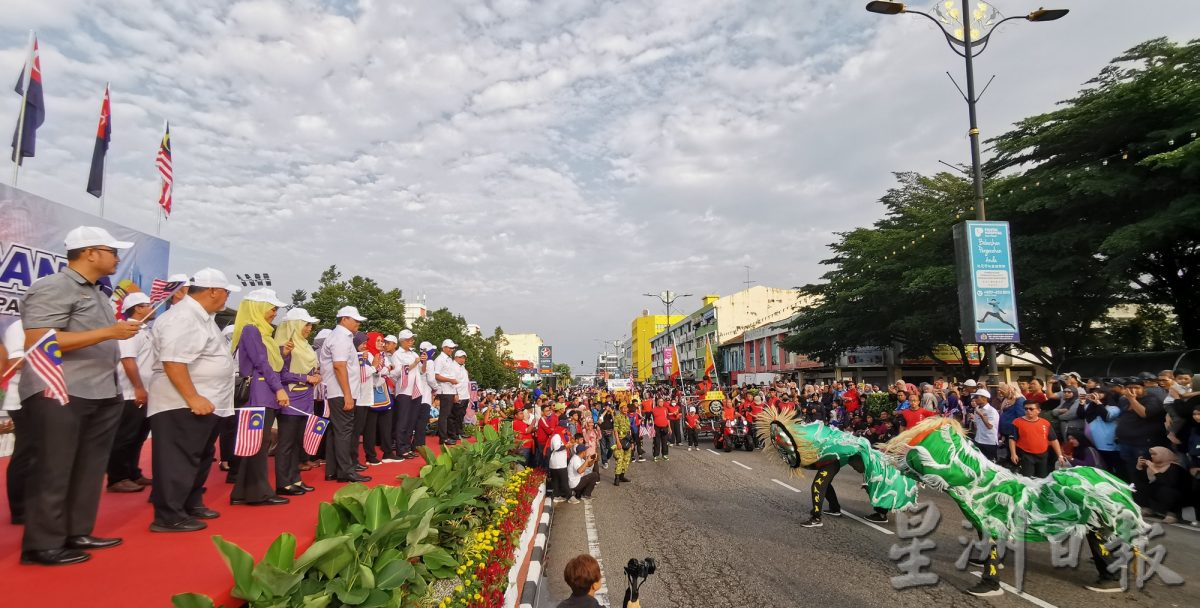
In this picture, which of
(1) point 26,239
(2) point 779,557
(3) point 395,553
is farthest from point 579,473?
(1) point 26,239

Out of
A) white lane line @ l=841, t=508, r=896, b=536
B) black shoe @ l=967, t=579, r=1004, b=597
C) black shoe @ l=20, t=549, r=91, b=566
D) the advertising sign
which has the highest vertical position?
the advertising sign

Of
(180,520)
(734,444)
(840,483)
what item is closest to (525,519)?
(180,520)

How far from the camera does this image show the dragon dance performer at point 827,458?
275 inches

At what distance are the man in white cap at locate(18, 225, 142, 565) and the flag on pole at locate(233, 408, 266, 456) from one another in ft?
3.24

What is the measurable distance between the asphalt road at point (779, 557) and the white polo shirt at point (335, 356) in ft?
9.52

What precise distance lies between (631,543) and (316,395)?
13.8 feet

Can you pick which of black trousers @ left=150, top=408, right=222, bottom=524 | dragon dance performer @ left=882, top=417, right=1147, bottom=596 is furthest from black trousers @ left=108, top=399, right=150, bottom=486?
dragon dance performer @ left=882, top=417, right=1147, bottom=596

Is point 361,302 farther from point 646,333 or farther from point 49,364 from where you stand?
point 646,333

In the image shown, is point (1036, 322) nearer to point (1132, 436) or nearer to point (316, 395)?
point (1132, 436)

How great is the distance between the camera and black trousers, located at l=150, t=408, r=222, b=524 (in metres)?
3.83

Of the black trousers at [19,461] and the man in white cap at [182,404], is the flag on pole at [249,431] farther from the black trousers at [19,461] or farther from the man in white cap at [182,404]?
the black trousers at [19,461]

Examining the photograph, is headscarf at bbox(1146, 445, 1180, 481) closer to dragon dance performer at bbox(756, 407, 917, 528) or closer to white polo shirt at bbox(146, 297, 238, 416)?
dragon dance performer at bbox(756, 407, 917, 528)

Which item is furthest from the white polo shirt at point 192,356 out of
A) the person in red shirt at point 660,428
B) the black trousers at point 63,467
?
the person in red shirt at point 660,428

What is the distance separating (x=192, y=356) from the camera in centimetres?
395
